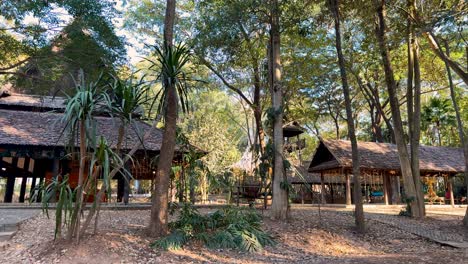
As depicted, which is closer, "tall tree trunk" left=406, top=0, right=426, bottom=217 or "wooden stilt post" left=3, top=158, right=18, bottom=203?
"tall tree trunk" left=406, top=0, right=426, bottom=217

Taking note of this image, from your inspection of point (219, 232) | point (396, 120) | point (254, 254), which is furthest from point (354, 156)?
point (219, 232)

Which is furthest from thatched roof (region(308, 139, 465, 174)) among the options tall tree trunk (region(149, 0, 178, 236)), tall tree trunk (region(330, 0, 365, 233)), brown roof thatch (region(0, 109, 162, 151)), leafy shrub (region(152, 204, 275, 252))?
tall tree trunk (region(149, 0, 178, 236))

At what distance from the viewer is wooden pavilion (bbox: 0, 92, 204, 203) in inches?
452

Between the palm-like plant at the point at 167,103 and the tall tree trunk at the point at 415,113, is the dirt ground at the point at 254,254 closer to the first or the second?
the palm-like plant at the point at 167,103

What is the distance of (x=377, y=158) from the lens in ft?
57.1

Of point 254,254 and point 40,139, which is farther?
point 40,139

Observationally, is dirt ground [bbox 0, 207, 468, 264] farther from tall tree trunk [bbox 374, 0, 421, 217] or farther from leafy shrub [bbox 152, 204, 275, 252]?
tall tree trunk [bbox 374, 0, 421, 217]

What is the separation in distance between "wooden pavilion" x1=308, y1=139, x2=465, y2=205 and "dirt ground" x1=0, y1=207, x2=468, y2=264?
7.18 meters

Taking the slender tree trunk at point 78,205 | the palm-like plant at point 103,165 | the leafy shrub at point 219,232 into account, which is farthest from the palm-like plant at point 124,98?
the leafy shrub at point 219,232

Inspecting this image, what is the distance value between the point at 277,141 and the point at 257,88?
17.3ft

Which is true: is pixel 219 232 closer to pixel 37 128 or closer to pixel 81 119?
pixel 81 119

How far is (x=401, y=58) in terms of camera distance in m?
13.5

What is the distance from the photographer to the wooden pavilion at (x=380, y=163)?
16766 millimetres

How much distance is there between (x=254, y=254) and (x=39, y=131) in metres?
9.70
